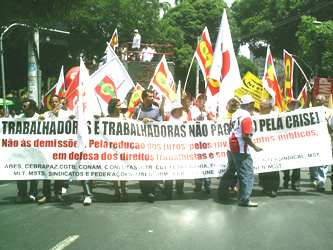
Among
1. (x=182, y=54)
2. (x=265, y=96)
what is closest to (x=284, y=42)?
(x=182, y=54)

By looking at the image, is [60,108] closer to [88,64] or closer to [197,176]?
[197,176]

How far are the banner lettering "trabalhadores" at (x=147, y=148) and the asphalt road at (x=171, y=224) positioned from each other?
523mm

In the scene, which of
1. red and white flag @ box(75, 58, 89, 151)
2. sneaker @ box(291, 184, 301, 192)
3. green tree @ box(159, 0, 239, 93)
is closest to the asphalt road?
sneaker @ box(291, 184, 301, 192)

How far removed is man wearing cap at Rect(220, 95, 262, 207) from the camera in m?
9.53

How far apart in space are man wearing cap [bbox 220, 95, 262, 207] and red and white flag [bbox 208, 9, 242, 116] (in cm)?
130

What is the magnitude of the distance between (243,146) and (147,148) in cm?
173

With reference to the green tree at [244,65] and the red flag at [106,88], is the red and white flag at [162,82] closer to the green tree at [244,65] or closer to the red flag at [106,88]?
the red flag at [106,88]

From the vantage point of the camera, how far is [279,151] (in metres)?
10.9

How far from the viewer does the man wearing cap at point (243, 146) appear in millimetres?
9531

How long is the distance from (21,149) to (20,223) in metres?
2.15

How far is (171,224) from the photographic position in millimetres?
8172

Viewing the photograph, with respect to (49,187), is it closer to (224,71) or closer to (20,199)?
(20,199)

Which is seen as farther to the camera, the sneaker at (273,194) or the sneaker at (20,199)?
the sneaker at (273,194)

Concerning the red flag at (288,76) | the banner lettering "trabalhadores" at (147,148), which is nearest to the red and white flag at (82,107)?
the banner lettering "trabalhadores" at (147,148)
